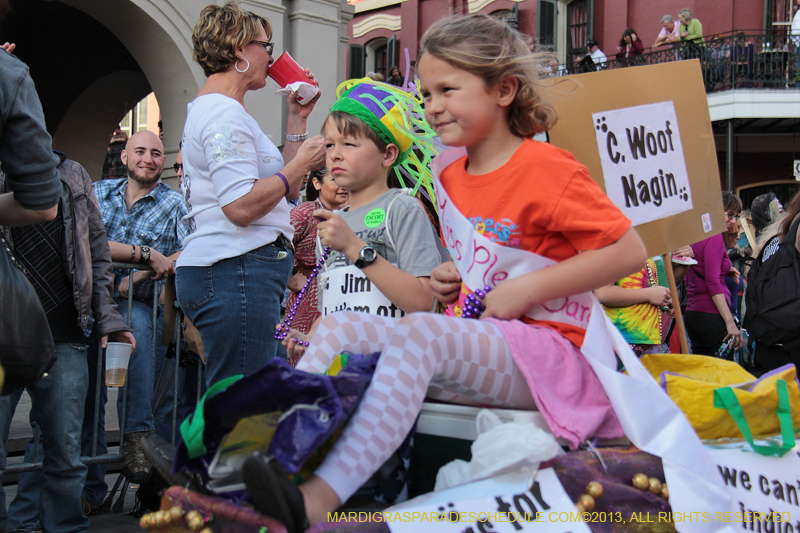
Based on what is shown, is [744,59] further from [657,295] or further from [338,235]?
[338,235]

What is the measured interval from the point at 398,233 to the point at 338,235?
28cm

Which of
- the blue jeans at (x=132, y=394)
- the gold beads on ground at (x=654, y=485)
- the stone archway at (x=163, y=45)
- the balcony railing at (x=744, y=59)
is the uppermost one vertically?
the balcony railing at (x=744, y=59)

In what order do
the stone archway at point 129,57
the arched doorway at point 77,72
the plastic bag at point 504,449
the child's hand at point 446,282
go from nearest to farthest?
the plastic bag at point 504,449, the child's hand at point 446,282, the stone archway at point 129,57, the arched doorway at point 77,72

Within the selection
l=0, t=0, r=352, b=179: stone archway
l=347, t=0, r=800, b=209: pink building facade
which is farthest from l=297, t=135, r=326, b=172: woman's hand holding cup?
l=347, t=0, r=800, b=209: pink building facade

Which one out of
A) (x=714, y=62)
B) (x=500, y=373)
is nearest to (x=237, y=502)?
(x=500, y=373)

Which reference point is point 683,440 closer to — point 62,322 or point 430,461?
point 430,461

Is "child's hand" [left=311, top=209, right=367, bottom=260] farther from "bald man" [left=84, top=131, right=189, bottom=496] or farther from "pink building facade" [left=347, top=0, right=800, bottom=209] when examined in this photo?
"pink building facade" [left=347, top=0, right=800, bottom=209]

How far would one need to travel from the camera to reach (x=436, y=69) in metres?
2.19

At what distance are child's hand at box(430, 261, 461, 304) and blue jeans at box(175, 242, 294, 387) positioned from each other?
832 mm

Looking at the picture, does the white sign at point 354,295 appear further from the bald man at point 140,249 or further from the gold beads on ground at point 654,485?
the bald man at point 140,249

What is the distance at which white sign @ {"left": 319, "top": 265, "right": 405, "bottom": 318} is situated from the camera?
254cm

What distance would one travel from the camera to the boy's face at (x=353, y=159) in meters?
2.74

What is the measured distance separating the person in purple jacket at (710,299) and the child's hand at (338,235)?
4545 millimetres

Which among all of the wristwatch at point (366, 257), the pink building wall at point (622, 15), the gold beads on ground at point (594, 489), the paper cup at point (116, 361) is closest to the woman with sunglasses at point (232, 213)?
the wristwatch at point (366, 257)
